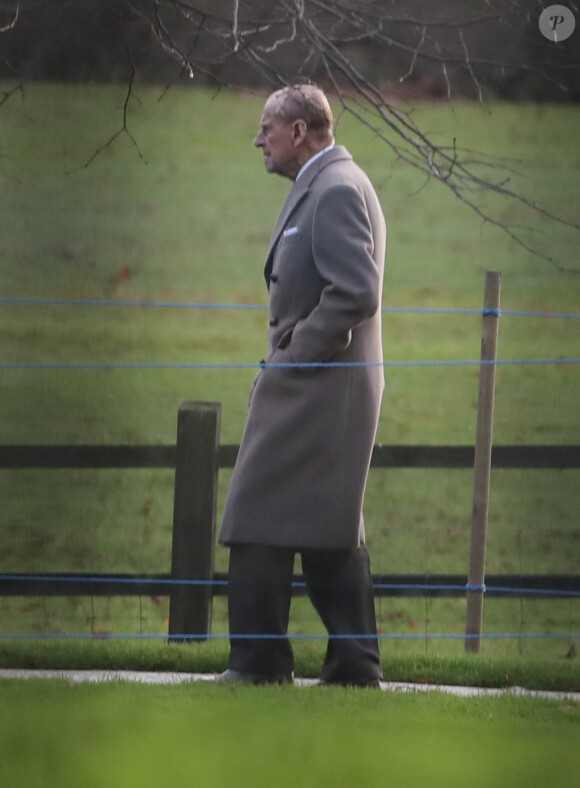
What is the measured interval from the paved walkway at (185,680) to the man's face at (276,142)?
1184 mm

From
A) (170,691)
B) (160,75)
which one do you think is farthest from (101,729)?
(160,75)

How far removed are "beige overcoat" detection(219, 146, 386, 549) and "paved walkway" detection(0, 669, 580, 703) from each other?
0.37 metres

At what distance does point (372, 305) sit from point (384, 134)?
83 centimetres

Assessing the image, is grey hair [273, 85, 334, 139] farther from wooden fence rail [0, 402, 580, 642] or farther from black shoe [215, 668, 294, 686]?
black shoe [215, 668, 294, 686]

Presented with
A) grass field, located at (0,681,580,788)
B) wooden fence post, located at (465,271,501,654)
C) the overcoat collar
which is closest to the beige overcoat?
the overcoat collar

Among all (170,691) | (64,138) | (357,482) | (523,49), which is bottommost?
(170,691)

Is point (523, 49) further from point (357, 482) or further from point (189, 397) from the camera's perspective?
point (189, 397)

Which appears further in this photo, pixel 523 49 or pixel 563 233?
pixel 563 233

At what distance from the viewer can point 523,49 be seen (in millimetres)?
3559

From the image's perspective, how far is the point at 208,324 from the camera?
15.4 ft

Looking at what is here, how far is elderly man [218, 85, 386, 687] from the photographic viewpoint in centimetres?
334

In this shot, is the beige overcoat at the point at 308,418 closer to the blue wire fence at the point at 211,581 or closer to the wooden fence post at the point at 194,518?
the blue wire fence at the point at 211,581

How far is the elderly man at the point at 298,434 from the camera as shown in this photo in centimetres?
334

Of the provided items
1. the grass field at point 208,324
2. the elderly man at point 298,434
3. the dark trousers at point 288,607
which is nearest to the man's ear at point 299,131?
the elderly man at point 298,434
